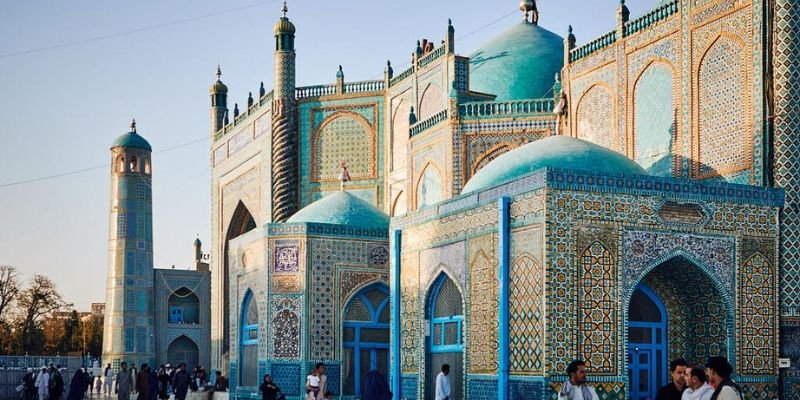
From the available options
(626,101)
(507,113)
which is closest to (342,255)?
(507,113)

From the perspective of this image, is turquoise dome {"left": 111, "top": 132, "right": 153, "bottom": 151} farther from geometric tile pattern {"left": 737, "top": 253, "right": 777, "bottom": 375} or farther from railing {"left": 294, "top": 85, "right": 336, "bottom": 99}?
geometric tile pattern {"left": 737, "top": 253, "right": 777, "bottom": 375}

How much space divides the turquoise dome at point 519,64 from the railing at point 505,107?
2443 mm

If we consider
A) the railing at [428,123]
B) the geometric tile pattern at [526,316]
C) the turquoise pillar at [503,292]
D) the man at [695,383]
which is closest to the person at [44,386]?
the railing at [428,123]

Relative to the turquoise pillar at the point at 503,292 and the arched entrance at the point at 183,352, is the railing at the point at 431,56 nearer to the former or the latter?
the turquoise pillar at the point at 503,292

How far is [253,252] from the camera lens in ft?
66.8

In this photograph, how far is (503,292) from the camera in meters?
13.4

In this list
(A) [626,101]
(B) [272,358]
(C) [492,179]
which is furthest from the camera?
(B) [272,358]

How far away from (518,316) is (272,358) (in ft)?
24.1

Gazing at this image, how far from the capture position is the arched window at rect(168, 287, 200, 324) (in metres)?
39.0

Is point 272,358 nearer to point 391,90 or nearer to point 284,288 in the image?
point 284,288

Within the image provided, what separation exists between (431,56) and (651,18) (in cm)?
874

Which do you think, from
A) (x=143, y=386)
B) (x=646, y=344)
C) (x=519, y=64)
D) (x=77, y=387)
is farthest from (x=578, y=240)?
(x=519, y=64)

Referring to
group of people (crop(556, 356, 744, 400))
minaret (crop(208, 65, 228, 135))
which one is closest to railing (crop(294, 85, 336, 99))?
minaret (crop(208, 65, 228, 135))

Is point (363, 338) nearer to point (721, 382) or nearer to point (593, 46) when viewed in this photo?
point (593, 46)
